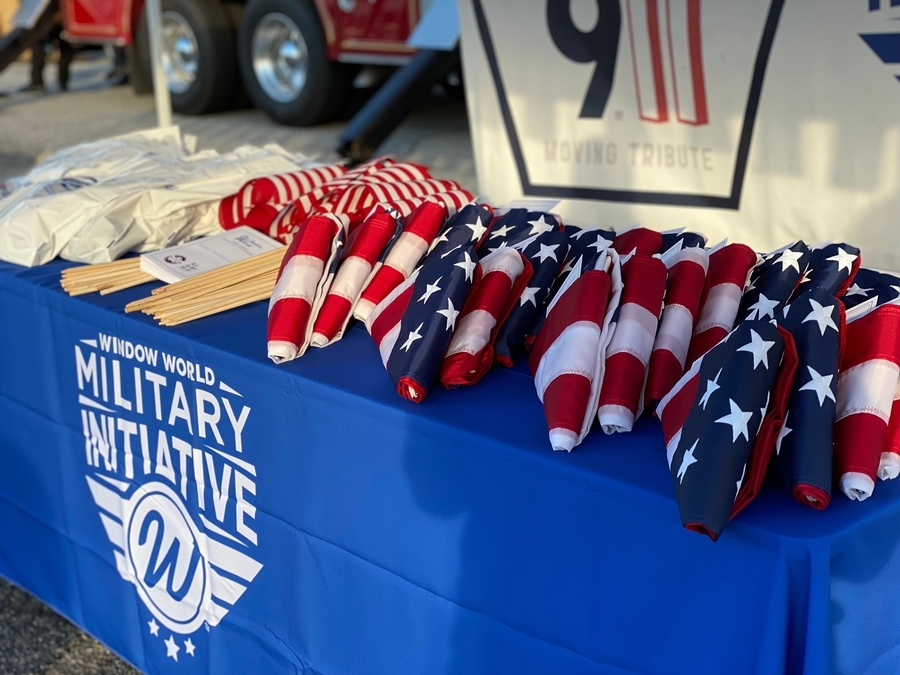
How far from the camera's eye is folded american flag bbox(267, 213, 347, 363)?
5.15ft

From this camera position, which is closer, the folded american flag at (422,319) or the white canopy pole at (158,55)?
the folded american flag at (422,319)

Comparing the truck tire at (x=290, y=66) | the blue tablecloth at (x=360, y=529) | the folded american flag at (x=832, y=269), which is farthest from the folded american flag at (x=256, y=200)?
the truck tire at (x=290, y=66)

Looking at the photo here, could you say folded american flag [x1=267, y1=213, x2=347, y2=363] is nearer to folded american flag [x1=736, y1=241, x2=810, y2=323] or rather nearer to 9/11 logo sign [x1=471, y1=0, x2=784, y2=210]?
Answer: folded american flag [x1=736, y1=241, x2=810, y2=323]

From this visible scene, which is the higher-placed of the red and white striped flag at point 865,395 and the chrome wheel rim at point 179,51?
the red and white striped flag at point 865,395

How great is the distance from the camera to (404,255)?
5.55 ft

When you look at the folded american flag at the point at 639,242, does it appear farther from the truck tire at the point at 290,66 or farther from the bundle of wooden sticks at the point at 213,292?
the truck tire at the point at 290,66

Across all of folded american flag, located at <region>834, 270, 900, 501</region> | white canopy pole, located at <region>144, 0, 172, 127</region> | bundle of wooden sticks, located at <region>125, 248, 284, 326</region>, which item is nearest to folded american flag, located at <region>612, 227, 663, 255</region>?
folded american flag, located at <region>834, 270, 900, 501</region>

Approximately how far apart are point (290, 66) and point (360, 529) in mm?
6306

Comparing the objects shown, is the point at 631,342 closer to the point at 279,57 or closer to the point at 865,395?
the point at 865,395

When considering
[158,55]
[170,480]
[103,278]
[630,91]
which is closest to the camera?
[170,480]

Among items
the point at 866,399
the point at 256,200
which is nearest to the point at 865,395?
the point at 866,399

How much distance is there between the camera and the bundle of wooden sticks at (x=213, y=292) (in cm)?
177

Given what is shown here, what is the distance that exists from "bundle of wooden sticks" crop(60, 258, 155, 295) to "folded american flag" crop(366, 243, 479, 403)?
631 millimetres

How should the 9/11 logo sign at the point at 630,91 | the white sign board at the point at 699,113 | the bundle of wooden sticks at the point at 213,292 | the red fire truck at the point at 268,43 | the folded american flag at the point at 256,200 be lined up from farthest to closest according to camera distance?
1. the red fire truck at the point at 268,43
2. the 9/11 logo sign at the point at 630,91
3. the white sign board at the point at 699,113
4. the folded american flag at the point at 256,200
5. the bundle of wooden sticks at the point at 213,292
